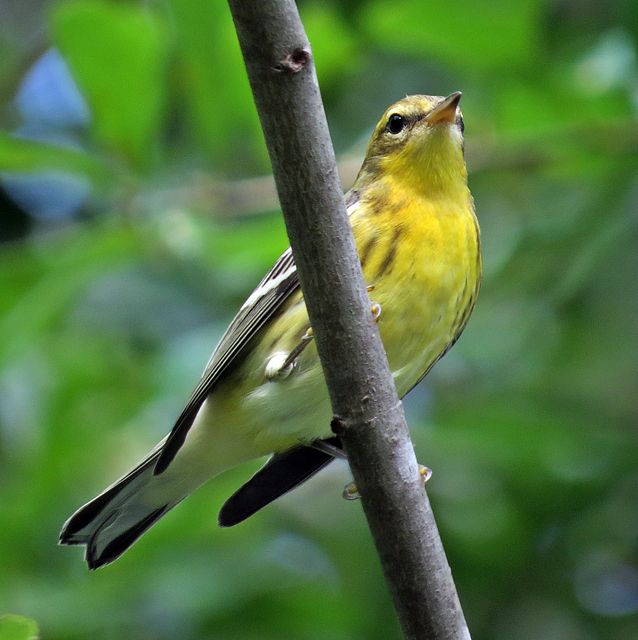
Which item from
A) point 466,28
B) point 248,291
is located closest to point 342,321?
point 466,28

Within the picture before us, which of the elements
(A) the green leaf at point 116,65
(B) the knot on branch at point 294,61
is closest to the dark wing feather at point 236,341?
(A) the green leaf at point 116,65

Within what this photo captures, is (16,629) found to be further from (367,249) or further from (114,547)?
(114,547)

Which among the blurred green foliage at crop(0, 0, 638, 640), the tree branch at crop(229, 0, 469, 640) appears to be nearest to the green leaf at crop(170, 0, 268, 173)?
the blurred green foliage at crop(0, 0, 638, 640)

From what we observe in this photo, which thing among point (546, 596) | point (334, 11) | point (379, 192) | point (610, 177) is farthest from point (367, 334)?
point (334, 11)

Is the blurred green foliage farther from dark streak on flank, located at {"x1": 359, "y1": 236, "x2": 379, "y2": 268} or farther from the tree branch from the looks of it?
the tree branch

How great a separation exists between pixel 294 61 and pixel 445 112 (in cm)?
199

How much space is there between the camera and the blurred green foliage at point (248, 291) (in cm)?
470

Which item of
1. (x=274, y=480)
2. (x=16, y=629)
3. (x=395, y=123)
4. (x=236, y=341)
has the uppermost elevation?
(x=395, y=123)

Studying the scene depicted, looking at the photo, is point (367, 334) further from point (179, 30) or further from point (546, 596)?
point (546, 596)

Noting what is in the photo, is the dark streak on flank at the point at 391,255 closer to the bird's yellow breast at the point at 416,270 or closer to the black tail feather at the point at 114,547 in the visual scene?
the bird's yellow breast at the point at 416,270

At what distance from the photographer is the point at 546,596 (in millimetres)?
5379

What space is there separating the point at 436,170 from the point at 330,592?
1970 millimetres

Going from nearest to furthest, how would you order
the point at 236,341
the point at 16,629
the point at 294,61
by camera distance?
the point at 16,629 < the point at 294,61 < the point at 236,341

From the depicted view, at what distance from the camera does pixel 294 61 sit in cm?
234
